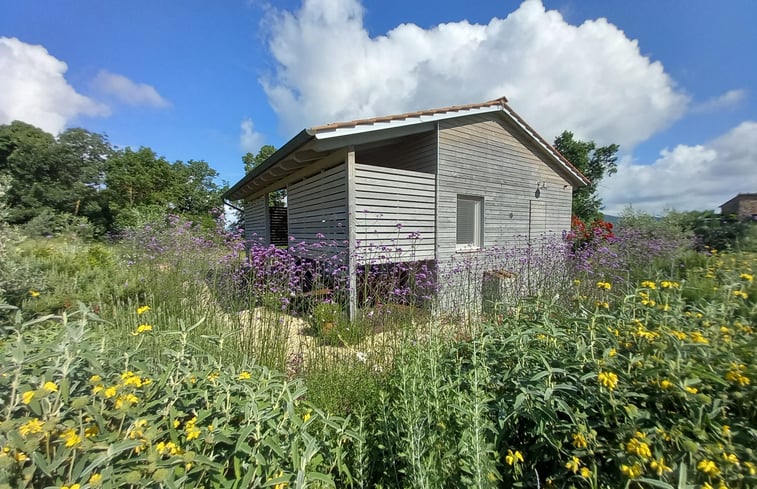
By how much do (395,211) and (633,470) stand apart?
15.2 feet

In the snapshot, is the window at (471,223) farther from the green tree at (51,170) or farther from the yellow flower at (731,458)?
the green tree at (51,170)

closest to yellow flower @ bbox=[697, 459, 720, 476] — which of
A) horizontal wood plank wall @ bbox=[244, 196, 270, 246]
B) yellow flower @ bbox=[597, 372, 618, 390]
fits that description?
yellow flower @ bbox=[597, 372, 618, 390]

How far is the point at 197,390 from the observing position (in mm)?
1116

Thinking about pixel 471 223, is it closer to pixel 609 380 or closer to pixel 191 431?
pixel 609 380

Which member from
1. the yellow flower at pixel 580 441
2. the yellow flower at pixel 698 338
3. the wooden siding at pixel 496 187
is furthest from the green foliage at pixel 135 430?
the wooden siding at pixel 496 187

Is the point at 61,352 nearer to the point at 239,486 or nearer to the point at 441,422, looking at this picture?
the point at 239,486

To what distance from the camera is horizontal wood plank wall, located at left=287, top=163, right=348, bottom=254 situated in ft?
16.2

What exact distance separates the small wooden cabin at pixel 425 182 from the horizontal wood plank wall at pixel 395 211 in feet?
0.06

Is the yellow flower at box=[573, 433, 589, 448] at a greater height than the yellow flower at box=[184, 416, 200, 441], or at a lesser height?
lesser

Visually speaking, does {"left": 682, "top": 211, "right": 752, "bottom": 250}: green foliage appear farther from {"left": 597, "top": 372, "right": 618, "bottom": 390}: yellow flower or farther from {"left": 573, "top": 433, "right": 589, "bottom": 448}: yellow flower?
{"left": 573, "top": 433, "right": 589, "bottom": 448}: yellow flower

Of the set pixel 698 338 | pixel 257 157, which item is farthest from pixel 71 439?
pixel 257 157

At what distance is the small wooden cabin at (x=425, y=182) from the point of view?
15.7 feet

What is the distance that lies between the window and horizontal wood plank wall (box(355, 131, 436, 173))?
1.39 metres

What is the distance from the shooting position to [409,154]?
6.36m
